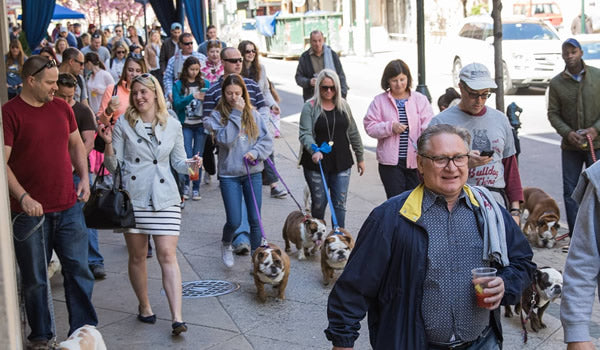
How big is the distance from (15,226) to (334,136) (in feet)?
12.1

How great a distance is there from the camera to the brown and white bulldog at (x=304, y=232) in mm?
8375

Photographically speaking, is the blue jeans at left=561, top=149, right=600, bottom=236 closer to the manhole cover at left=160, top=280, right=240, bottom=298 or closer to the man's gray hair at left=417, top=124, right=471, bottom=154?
the manhole cover at left=160, top=280, right=240, bottom=298

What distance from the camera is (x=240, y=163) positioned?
7867 mm

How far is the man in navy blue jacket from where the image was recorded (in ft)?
11.6

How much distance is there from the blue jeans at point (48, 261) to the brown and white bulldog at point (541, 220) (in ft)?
16.4

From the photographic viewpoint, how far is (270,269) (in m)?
7.03

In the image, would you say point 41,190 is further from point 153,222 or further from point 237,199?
point 237,199

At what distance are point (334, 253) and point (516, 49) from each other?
52.5 feet

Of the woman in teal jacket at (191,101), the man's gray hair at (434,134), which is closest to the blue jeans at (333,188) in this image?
the woman in teal jacket at (191,101)

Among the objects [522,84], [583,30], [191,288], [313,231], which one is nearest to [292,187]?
[313,231]

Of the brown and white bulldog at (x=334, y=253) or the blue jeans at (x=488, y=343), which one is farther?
the brown and white bulldog at (x=334, y=253)

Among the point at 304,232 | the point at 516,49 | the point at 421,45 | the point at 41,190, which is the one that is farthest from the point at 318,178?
the point at 516,49

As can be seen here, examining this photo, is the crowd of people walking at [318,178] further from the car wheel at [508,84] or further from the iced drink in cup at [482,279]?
the car wheel at [508,84]

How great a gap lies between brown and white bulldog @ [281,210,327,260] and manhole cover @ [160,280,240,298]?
103 cm
